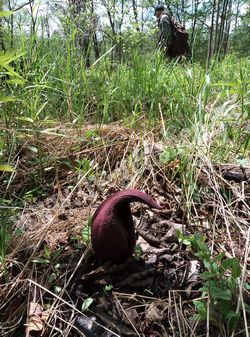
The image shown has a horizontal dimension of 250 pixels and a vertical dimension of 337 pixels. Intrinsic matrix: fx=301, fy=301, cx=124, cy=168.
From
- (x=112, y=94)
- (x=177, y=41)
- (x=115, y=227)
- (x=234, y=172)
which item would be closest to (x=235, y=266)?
(x=115, y=227)

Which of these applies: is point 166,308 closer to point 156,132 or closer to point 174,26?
point 156,132

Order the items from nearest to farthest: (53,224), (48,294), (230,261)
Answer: (230,261) → (48,294) → (53,224)

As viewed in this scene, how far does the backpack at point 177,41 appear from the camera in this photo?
639cm

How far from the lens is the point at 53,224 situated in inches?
53.1

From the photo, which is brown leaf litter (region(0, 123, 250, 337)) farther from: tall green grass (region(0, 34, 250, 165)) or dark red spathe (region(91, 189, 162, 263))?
tall green grass (region(0, 34, 250, 165))

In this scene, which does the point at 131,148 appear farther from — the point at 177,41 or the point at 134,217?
the point at 177,41

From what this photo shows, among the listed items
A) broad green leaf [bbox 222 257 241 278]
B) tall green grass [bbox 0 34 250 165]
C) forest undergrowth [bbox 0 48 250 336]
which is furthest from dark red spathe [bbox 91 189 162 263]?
tall green grass [bbox 0 34 250 165]

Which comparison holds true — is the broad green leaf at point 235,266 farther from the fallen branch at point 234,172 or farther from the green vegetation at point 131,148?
the fallen branch at point 234,172

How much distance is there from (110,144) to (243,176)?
2.55 feet

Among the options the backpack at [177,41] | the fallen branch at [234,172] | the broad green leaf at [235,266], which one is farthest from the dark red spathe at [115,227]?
the backpack at [177,41]

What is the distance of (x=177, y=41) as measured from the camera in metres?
6.41

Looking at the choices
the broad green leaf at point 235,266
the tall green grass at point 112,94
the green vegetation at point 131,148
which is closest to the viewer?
the broad green leaf at point 235,266

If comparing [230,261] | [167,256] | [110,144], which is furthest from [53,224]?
[230,261]

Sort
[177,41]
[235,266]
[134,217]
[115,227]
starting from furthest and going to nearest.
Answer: [177,41]
[134,217]
[115,227]
[235,266]
